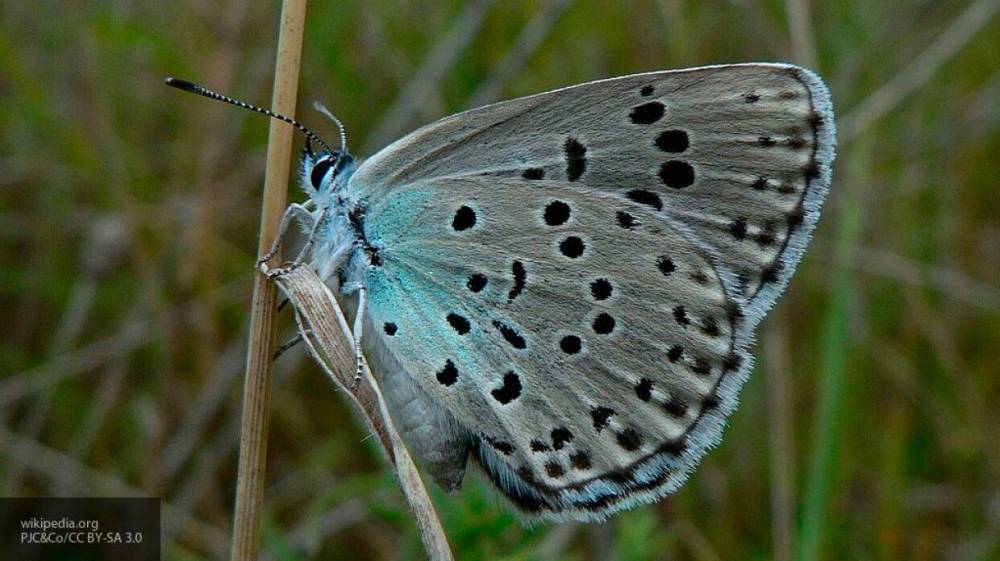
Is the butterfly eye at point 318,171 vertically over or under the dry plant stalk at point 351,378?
over

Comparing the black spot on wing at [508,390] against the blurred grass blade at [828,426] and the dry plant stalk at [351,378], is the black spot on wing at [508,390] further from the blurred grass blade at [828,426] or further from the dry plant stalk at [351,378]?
the blurred grass blade at [828,426]

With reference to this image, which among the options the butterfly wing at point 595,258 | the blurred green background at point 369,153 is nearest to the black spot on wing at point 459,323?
the butterfly wing at point 595,258

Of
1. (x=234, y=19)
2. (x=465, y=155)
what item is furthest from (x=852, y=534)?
(x=234, y=19)

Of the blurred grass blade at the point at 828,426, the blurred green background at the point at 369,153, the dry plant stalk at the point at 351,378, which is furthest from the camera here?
the blurred green background at the point at 369,153

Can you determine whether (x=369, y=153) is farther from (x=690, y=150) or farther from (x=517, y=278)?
(x=690, y=150)

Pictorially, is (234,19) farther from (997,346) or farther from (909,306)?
(997,346)

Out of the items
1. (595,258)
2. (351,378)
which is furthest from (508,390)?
(351,378)

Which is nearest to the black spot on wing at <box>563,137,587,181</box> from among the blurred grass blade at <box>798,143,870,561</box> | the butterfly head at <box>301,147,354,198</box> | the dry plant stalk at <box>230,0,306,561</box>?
the butterfly head at <box>301,147,354,198</box>
